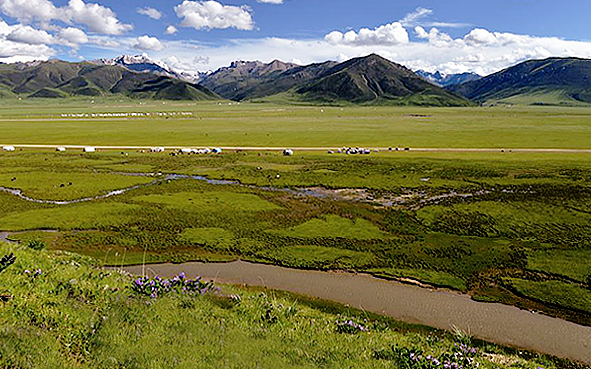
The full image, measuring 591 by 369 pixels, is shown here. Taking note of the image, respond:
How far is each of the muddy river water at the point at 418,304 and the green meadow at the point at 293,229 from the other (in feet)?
4.65

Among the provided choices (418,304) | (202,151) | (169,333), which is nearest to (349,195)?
(418,304)

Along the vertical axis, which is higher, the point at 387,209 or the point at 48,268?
the point at 48,268

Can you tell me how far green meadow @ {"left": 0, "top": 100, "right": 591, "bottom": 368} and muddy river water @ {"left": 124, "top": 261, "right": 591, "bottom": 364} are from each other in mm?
1416

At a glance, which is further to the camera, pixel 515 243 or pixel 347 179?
pixel 347 179

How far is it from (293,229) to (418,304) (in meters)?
17.2

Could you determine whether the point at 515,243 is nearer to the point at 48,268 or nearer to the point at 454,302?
the point at 454,302

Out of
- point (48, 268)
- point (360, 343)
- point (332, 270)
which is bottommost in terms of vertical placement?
point (332, 270)

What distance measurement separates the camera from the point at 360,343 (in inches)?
580

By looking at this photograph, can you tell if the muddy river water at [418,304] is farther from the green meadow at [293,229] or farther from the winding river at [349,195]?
the winding river at [349,195]

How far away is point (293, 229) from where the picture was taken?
3984 cm

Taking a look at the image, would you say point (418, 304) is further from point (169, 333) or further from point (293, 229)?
point (169, 333)

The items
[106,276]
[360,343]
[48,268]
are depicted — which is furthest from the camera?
[106,276]

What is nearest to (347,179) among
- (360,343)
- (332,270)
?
(332,270)

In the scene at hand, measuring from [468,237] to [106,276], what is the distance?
32.4 meters
